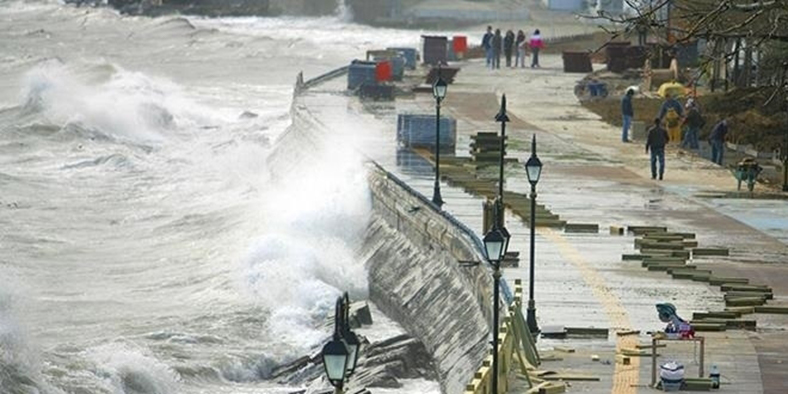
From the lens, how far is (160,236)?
155ft

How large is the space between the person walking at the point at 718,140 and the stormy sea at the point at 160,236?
6973 mm

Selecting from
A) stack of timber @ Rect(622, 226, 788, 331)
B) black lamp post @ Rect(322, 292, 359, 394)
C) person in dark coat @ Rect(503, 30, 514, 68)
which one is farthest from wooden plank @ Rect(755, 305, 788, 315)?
person in dark coat @ Rect(503, 30, 514, 68)

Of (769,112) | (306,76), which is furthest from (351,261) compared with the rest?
(306,76)

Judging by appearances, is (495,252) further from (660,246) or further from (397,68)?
(397,68)

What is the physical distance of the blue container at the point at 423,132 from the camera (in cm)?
4922

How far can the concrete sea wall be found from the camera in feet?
97.6

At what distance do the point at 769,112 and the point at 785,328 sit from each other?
976 inches

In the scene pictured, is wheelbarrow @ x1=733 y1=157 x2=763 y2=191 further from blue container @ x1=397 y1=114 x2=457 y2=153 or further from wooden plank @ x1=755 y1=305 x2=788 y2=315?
wooden plank @ x1=755 y1=305 x2=788 y2=315

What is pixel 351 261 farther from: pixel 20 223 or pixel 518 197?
pixel 20 223

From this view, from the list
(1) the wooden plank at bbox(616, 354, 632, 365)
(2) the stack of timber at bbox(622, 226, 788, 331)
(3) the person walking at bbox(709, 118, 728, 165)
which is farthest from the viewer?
(3) the person walking at bbox(709, 118, 728, 165)

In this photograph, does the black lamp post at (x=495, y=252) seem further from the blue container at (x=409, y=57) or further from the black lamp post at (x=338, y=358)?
the blue container at (x=409, y=57)

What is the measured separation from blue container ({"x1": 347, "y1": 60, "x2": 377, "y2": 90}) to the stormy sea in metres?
2.74

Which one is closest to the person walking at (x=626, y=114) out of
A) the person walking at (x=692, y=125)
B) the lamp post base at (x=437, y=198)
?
the person walking at (x=692, y=125)

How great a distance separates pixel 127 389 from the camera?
2958 cm
